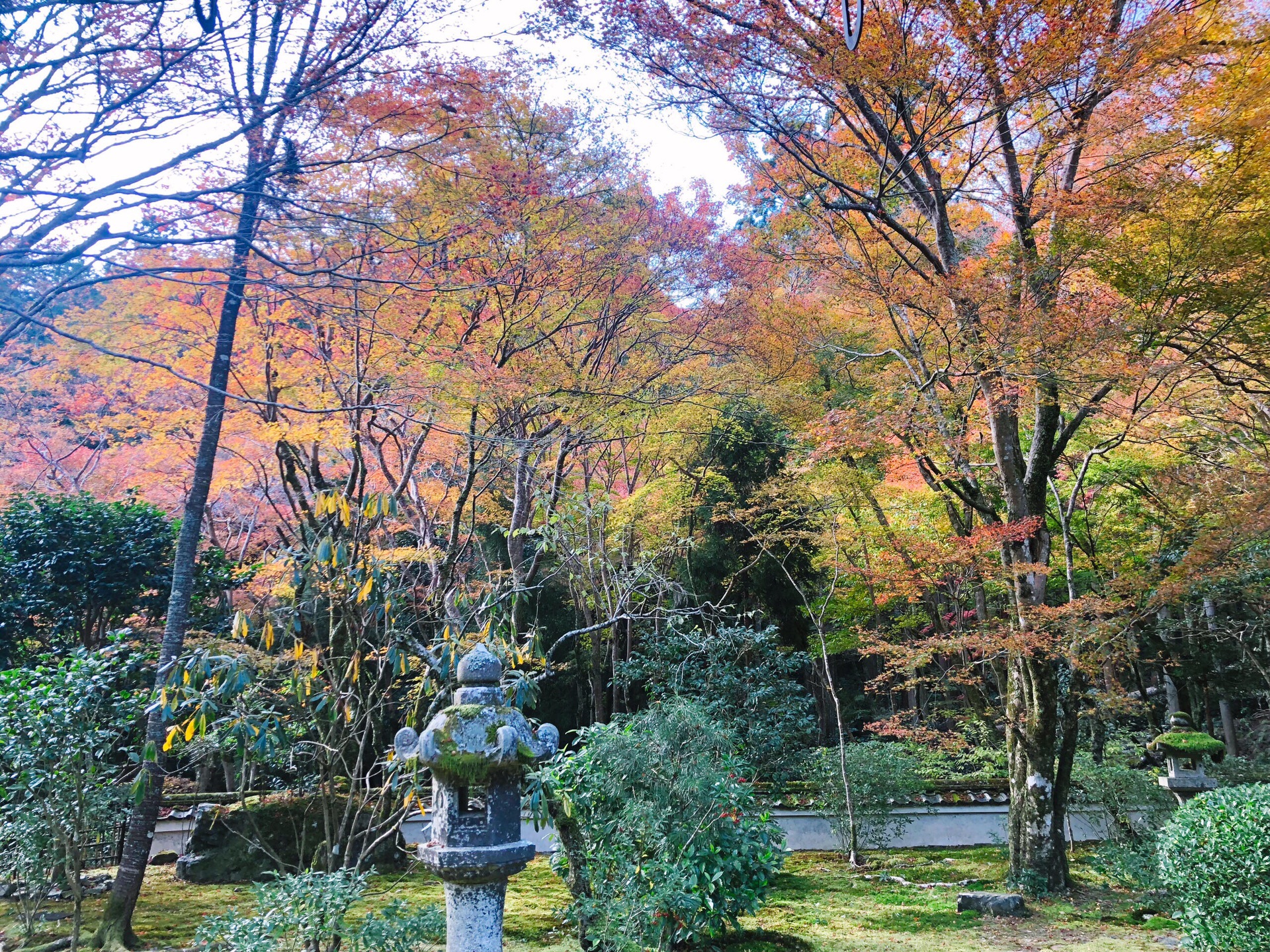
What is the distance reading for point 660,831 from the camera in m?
4.88

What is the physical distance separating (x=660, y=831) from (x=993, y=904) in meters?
3.51

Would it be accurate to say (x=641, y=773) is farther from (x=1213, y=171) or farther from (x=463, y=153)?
(x=1213, y=171)

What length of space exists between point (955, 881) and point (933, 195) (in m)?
6.85

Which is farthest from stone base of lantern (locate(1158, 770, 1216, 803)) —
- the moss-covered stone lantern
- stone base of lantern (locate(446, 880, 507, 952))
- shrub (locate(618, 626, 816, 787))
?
stone base of lantern (locate(446, 880, 507, 952))

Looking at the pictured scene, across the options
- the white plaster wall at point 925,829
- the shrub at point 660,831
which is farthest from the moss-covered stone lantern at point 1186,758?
the shrub at point 660,831

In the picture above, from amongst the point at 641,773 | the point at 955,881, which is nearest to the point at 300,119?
the point at 641,773

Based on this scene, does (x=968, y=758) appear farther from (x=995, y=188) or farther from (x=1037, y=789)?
(x=995, y=188)

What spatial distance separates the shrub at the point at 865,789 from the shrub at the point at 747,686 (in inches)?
19.8

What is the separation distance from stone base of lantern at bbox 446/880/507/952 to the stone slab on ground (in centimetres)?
480

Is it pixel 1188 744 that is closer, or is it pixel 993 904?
pixel 993 904

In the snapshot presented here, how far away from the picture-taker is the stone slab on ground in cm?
645

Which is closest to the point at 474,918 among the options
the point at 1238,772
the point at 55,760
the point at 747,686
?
the point at 55,760

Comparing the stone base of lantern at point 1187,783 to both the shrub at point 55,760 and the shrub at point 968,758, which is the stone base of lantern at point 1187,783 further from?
the shrub at point 55,760

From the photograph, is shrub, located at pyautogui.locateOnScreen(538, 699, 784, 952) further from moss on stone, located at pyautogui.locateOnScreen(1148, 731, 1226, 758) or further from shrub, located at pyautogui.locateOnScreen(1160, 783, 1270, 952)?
moss on stone, located at pyautogui.locateOnScreen(1148, 731, 1226, 758)
